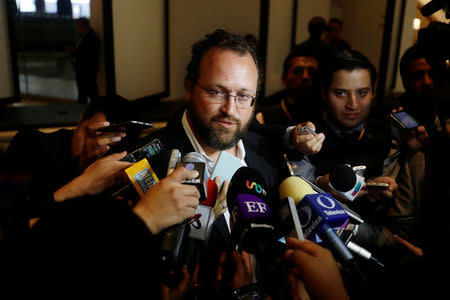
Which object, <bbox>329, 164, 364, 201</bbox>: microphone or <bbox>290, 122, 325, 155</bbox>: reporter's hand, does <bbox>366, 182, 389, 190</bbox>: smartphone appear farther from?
<bbox>290, 122, 325, 155</bbox>: reporter's hand

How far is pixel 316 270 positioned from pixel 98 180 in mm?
732

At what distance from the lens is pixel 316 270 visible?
2.64ft

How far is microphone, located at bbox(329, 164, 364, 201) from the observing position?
1190 millimetres

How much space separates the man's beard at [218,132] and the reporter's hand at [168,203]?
0.48 metres

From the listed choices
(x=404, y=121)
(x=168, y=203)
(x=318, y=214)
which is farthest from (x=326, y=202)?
(x=404, y=121)

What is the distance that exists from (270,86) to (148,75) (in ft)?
7.49

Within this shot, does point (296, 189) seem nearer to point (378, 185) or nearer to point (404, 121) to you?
point (378, 185)

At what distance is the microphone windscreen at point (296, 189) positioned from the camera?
3.55 ft

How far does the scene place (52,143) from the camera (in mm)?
1710

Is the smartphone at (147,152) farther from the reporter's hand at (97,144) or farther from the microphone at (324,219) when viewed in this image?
the microphone at (324,219)

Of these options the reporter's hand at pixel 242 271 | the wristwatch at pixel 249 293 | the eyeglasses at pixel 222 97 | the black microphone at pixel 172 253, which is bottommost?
the wristwatch at pixel 249 293

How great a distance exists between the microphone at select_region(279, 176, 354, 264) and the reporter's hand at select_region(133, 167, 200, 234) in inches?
11.4

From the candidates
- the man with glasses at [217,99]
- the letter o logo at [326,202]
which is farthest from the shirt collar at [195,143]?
the letter o logo at [326,202]

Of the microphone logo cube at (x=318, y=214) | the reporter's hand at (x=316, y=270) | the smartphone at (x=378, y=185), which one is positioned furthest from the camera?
the smartphone at (x=378, y=185)
